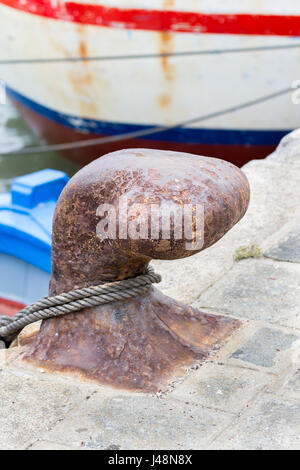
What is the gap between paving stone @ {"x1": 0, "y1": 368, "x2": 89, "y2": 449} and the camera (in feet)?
6.83

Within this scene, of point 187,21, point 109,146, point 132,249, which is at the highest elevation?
point 187,21

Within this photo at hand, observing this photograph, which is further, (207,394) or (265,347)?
(265,347)

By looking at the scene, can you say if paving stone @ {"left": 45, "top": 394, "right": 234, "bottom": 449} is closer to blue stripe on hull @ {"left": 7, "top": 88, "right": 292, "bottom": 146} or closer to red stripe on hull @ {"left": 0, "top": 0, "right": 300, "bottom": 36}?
red stripe on hull @ {"left": 0, "top": 0, "right": 300, "bottom": 36}

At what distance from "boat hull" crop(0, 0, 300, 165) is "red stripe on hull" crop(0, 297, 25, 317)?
9.79 feet

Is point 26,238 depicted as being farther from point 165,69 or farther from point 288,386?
point 165,69

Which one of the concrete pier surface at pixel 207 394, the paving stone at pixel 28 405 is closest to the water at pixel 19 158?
the concrete pier surface at pixel 207 394

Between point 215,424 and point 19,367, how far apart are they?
72 cm

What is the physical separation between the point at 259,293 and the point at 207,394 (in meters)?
0.77

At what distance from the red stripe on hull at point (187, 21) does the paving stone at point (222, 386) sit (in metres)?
4.55

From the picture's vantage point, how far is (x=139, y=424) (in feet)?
6.90

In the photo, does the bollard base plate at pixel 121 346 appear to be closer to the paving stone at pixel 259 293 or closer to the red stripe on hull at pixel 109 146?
the paving stone at pixel 259 293

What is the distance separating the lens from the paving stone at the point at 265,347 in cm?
246

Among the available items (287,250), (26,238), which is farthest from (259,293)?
(26,238)
